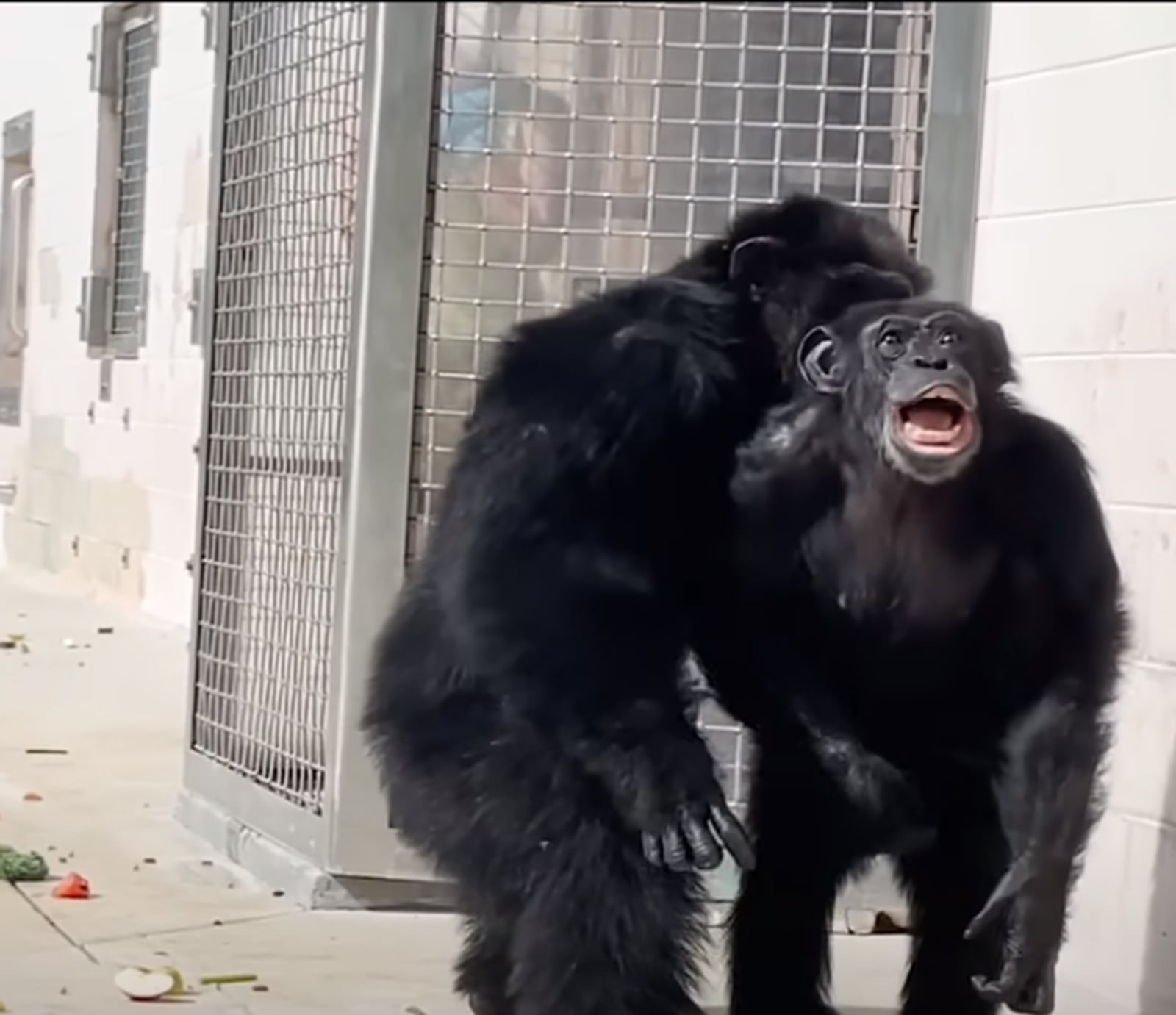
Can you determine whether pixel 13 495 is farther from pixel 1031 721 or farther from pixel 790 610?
A: pixel 1031 721

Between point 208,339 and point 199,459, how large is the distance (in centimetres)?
16

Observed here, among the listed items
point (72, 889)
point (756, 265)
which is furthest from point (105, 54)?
point (72, 889)

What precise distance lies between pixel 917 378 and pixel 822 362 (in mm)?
162

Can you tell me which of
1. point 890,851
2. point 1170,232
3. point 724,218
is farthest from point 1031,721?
point 724,218

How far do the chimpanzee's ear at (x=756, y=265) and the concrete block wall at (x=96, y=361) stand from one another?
1.83 feet

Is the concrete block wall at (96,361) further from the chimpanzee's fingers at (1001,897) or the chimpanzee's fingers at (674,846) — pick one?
the chimpanzee's fingers at (1001,897)

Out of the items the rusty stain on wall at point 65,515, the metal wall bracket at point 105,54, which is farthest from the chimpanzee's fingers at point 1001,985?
the metal wall bracket at point 105,54

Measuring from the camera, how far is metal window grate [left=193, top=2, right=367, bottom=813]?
8.93 feet

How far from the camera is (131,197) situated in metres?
2.36

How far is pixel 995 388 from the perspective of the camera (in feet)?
6.64

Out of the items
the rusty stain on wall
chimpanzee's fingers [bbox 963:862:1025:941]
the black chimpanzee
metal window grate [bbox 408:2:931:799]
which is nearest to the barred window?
the rusty stain on wall

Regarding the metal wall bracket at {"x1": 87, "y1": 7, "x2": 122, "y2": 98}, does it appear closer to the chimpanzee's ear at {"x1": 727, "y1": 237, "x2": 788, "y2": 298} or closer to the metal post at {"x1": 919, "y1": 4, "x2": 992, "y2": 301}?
the chimpanzee's ear at {"x1": 727, "y1": 237, "x2": 788, "y2": 298}

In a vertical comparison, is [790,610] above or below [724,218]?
below

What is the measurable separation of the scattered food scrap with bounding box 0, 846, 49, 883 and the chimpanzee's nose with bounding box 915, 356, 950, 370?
1.30m
